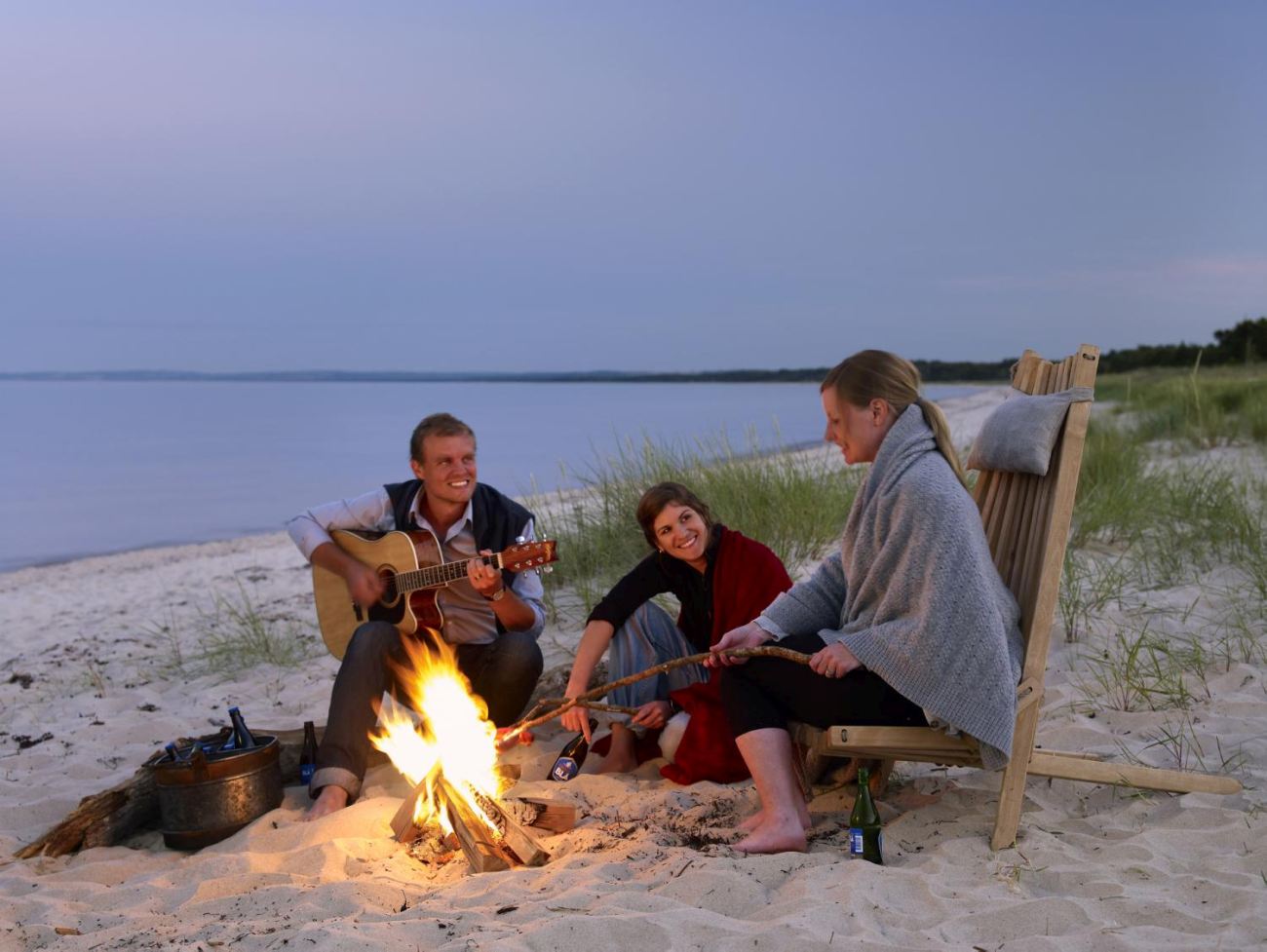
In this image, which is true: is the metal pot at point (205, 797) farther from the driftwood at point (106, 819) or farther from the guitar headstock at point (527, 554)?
the guitar headstock at point (527, 554)

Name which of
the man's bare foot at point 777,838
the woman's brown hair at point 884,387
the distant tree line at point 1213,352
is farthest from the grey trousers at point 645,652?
the distant tree line at point 1213,352

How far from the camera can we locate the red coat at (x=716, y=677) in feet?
12.8

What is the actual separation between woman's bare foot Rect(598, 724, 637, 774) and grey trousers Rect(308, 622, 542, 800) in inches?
16.8

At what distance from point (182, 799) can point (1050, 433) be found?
2983mm

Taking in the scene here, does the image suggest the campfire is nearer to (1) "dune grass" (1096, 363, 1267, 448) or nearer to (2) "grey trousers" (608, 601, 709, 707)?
(2) "grey trousers" (608, 601, 709, 707)

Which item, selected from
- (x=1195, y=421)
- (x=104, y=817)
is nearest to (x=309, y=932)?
(x=104, y=817)

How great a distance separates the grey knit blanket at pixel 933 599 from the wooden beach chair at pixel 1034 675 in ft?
0.26

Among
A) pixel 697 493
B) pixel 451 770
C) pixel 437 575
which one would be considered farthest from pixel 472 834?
pixel 697 493

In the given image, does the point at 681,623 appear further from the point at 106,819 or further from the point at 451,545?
the point at 106,819

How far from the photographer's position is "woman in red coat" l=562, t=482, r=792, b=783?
3947 mm

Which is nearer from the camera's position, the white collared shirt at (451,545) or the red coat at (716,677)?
the red coat at (716,677)

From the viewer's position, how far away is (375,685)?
4129 millimetres

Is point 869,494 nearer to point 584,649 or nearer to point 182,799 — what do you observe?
point 584,649

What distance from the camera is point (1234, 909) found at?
104 inches
